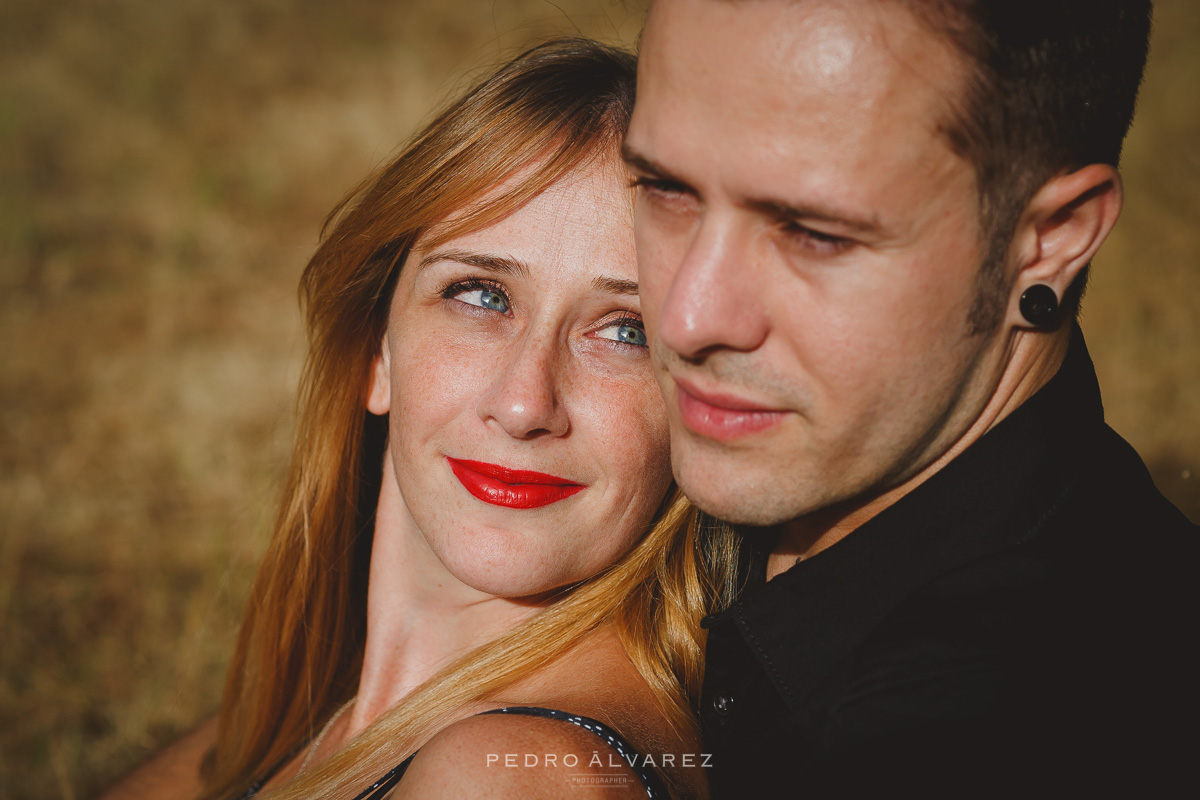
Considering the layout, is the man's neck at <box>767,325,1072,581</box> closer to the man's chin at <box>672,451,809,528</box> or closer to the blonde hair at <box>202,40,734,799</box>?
the man's chin at <box>672,451,809,528</box>

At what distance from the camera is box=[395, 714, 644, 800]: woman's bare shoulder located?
5.53 ft

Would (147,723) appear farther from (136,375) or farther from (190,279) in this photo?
(190,279)

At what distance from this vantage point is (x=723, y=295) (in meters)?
1.79

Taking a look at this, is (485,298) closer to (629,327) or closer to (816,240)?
(629,327)

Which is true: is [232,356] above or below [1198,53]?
below

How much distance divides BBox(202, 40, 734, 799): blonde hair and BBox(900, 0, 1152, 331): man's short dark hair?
3.16 feet

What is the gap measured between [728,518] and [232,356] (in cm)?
558

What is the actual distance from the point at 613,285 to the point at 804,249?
1.92 ft

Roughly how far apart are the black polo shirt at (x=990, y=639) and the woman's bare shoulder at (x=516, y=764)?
340 millimetres

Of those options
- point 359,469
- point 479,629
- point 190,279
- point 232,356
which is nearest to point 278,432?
point 232,356

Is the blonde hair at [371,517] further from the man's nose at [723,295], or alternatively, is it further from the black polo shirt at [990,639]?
the man's nose at [723,295]

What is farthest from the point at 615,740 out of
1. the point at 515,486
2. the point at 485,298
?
the point at 485,298

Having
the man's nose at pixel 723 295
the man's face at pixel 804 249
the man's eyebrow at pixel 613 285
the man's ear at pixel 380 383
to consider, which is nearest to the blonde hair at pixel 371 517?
the man's ear at pixel 380 383

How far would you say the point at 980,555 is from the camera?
1785 millimetres
